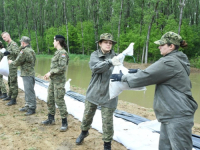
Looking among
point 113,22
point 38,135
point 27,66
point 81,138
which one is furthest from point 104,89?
point 113,22

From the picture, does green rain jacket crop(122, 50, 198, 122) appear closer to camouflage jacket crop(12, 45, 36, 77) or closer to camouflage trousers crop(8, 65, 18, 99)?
camouflage jacket crop(12, 45, 36, 77)

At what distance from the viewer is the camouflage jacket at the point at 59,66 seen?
11.9 feet

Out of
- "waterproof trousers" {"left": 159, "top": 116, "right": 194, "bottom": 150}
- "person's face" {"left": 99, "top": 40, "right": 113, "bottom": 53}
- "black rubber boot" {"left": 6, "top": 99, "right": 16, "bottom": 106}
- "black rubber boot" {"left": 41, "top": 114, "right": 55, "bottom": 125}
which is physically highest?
"person's face" {"left": 99, "top": 40, "right": 113, "bottom": 53}

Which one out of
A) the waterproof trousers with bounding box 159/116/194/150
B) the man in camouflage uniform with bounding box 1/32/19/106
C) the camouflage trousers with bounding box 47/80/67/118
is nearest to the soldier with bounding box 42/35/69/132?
the camouflage trousers with bounding box 47/80/67/118

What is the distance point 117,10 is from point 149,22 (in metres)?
4.90

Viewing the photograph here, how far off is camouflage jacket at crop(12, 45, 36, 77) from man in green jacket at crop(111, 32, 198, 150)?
10.4 ft

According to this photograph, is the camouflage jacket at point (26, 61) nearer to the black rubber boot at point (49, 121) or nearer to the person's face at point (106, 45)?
the black rubber boot at point (49, 121)

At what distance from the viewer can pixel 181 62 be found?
202 cm

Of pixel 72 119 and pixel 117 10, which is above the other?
pixel 117 10

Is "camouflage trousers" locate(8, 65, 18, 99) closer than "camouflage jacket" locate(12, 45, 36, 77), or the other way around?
"camouflage jacket" locate(12, 45, 36, 77)

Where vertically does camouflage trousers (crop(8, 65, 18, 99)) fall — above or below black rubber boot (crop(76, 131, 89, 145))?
above

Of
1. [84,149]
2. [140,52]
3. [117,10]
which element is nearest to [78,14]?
[117,10]

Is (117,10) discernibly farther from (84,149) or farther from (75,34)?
(84,149)

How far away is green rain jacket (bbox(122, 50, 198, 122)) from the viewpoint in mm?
1961
